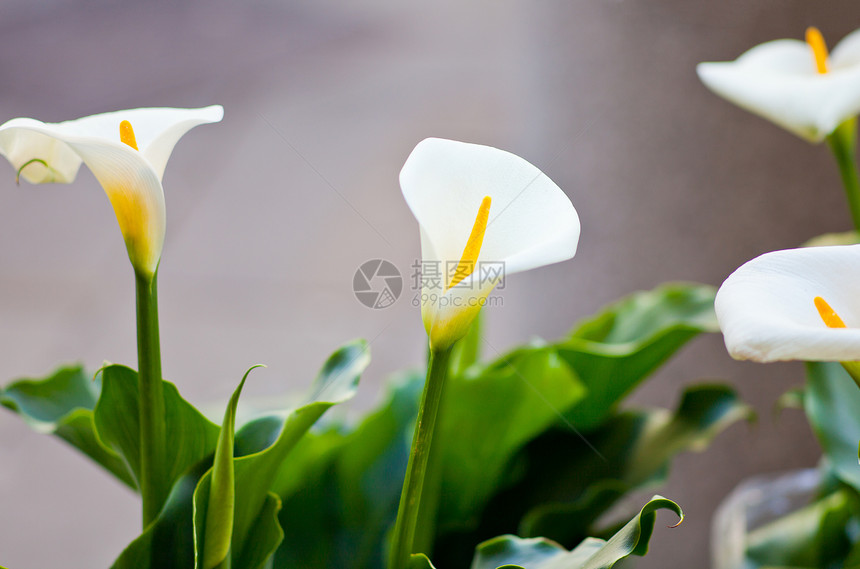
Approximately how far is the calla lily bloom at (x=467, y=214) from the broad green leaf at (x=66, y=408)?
0.16 meters

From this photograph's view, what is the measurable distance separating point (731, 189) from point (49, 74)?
164 centimetres

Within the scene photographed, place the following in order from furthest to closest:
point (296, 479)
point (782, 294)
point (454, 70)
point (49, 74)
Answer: point (49, 74), point (454, 70), point (296, 479), point (782, 294)

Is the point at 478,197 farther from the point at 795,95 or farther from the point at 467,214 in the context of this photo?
the point at 795,95

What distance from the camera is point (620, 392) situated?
360mm

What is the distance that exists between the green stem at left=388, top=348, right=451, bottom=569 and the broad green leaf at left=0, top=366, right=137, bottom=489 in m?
0.13

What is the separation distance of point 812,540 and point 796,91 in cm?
23

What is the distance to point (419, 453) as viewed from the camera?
0.20 metres

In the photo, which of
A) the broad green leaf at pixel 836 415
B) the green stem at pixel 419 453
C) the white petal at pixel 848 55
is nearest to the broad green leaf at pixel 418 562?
the green stem at pixel 419 453

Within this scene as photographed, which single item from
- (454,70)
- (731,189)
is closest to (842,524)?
(731,189)

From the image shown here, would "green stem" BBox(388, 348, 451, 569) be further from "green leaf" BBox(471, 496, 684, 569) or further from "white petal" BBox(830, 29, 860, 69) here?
"white petal" BBox(830, 29, 860, 69)

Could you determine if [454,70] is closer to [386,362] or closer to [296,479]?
[386,362]

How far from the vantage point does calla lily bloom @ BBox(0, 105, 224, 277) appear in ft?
0.62

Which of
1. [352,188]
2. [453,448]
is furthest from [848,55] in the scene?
[352,188]

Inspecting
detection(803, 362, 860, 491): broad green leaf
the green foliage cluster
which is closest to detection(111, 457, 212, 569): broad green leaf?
the green foliage cluster
